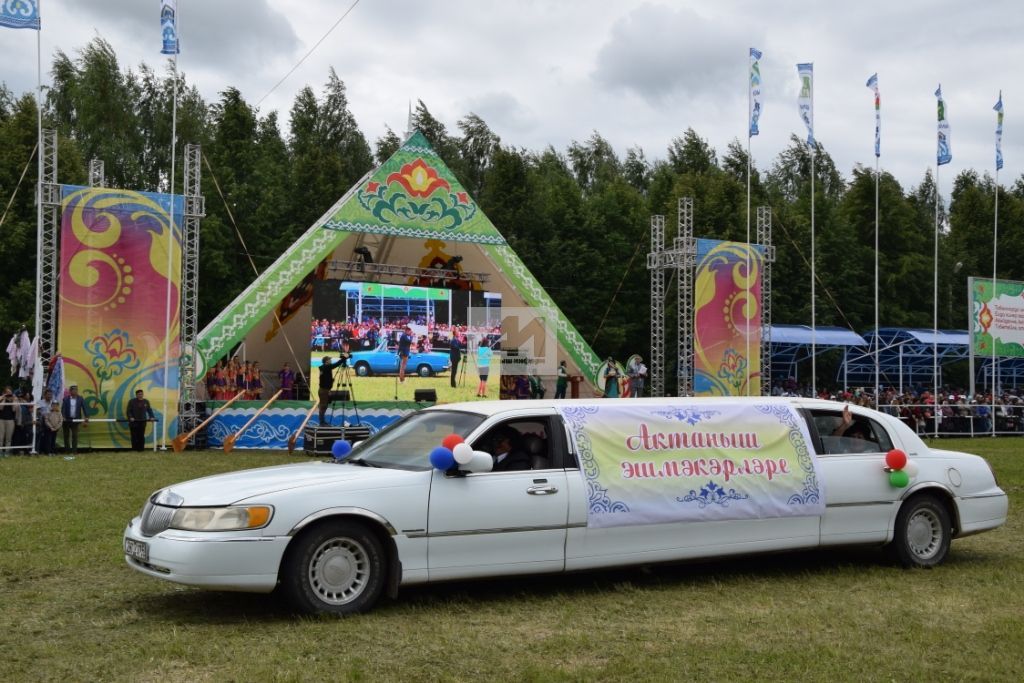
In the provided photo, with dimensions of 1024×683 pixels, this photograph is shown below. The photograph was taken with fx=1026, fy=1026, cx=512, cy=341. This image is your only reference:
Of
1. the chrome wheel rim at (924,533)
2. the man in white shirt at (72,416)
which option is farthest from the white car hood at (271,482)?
the man in white shirt at (72,416)

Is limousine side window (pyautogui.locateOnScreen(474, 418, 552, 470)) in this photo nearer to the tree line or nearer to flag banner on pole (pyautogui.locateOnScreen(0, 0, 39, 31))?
flag banner on pole (pyautogui.locateOnScreen(0, 0, 39, 31))

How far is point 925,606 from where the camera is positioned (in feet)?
22.4

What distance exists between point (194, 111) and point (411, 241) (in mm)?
20404

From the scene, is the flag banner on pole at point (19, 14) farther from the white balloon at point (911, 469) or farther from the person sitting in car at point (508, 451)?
the white balloon at point (911, 469)

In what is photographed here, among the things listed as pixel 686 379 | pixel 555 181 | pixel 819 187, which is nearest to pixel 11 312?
pixel 686 379

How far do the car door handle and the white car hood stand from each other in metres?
0.80

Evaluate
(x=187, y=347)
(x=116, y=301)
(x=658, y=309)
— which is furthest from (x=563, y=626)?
(x=658, y=309)

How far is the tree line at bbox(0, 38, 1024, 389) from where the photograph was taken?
38844mm

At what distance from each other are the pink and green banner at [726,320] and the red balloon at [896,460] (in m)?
19.4

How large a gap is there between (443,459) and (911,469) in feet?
13.0

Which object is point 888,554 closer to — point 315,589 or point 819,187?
point 315,589

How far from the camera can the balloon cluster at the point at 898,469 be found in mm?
8133

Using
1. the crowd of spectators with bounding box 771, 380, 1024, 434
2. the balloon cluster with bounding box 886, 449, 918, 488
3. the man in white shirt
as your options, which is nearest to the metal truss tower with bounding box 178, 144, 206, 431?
the man in white shirt

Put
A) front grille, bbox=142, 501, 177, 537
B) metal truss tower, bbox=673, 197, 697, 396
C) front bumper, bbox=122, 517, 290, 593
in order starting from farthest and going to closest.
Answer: metal truss tower, bbox=673, 197, 697, 396 < front grille, bbox=142, 501, 177, 537 < front bumper, bbox=122, 517, 290, 593
